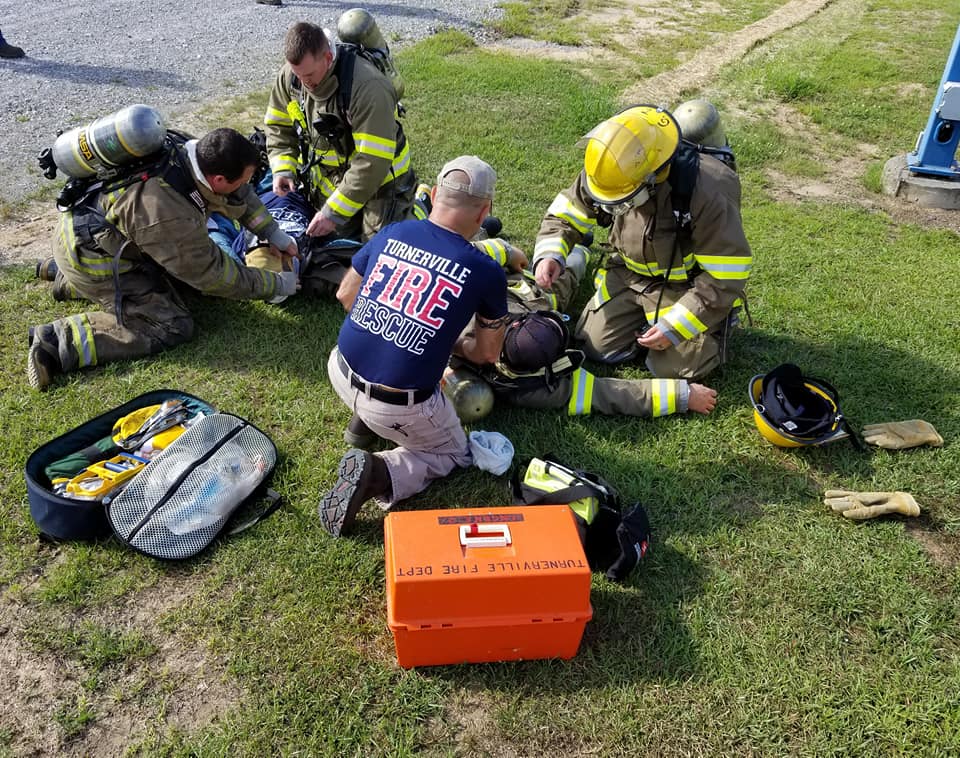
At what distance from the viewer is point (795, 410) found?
4.30 metres

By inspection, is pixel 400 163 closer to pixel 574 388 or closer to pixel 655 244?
pixel 655 244

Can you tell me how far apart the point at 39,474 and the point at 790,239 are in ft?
20.0

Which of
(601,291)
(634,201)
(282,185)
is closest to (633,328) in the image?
(601,291)

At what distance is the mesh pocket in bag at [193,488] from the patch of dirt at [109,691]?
1.16 feet

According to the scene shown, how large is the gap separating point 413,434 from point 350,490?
427 mm

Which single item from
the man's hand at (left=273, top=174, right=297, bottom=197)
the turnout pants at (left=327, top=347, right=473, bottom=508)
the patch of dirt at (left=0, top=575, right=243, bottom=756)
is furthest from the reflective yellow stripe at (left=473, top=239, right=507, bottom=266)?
the patch of dirt at (left=0, top=575, right=243, bottom=756)

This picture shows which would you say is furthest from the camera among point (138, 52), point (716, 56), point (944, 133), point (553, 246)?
point (716, 56)

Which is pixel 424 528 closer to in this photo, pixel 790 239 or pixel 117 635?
pixel 117 635

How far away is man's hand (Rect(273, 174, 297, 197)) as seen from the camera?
6.00 m

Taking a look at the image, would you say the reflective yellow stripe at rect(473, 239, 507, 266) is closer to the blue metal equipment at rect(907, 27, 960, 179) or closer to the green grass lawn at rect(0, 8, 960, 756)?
the green grass lawn at rect(0, 8, 960, 756)

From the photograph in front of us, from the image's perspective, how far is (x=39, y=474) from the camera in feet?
12.0

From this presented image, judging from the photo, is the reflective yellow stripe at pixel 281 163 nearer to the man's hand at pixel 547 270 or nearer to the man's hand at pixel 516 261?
the man's hand at pixel 516 261

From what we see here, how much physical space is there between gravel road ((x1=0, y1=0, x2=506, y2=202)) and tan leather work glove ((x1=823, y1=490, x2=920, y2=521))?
23.7ft

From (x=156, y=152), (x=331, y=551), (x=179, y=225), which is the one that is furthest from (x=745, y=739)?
(x=156, y=152)
